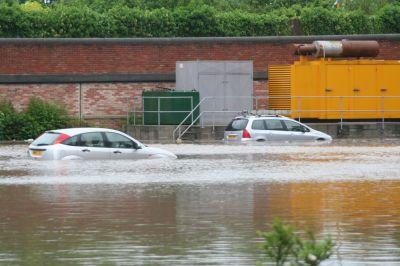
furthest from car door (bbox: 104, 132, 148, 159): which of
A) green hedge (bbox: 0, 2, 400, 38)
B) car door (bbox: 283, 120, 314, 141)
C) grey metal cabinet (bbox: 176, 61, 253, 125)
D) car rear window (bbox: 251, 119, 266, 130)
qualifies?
green hedge (bbox: 0, 2, 400, 38)

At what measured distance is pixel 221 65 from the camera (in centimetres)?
4966

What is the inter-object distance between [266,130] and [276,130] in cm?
48

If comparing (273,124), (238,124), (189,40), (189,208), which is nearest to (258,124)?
(273,124)

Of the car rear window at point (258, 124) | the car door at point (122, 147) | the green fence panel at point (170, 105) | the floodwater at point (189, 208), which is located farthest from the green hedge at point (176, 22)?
the car door at point (122, 147)

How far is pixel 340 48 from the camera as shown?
49156mm

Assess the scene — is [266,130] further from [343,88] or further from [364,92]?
[364,92]

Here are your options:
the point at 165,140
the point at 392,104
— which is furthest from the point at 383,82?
the point at 165,140

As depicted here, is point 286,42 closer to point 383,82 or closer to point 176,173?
point 383,82

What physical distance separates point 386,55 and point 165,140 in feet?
41.5

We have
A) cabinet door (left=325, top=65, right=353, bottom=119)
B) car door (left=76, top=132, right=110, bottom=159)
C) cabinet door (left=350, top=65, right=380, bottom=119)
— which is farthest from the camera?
cabinet door (left=350, top=65, right=380, bottom=119)

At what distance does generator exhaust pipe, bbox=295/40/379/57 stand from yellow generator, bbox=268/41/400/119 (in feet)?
0.34

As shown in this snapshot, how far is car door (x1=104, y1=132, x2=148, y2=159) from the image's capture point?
1264 inches

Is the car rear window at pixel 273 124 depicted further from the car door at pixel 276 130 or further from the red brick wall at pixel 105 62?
the red brick wall at pixel 105 62

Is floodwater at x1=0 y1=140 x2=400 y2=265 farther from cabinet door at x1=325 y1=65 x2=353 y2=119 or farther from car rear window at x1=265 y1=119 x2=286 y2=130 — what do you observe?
cabinet door at x1=325 y1=65 x2=353 y2=119
